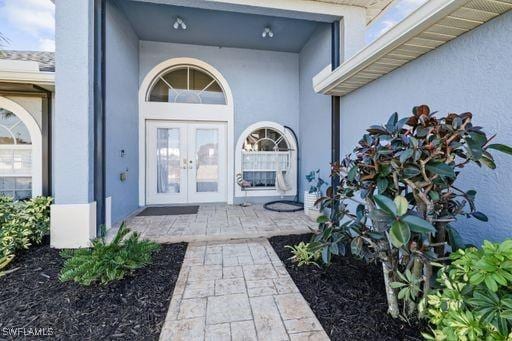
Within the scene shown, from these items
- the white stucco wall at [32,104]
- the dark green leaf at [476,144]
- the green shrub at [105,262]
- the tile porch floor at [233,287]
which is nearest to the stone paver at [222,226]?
the tile porch floor at [233,287]

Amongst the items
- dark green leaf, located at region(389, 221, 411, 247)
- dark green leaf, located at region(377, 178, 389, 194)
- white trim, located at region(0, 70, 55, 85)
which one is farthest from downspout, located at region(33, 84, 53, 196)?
dark green leaf, located at region(389, 221, 411, 247)

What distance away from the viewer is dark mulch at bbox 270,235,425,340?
1707 mm

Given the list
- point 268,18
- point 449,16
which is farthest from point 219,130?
point 449,16

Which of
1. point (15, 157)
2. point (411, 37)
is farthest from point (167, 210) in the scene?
point (411, 37)

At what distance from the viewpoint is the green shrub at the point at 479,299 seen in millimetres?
1161

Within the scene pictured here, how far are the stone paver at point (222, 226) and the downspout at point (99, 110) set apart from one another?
0.53 metres

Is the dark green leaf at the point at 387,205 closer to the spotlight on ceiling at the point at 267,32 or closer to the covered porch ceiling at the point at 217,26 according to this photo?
the covered porch ceiling at the point at 217,26

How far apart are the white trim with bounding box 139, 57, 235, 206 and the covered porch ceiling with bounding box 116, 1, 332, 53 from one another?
56cm

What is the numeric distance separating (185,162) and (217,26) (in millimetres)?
3006

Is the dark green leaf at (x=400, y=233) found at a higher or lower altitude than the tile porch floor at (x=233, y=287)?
higher

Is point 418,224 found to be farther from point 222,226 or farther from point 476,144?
point 222,226

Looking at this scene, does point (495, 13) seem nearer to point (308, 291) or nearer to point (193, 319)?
point (308, 291)

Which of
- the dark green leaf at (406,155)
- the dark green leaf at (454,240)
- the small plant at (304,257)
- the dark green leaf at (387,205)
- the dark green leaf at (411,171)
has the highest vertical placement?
the dark green leaf at (406,155)

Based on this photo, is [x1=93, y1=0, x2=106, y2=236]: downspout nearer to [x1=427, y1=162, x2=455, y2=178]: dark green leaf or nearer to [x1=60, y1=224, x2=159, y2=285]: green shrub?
[x1=60, y1=224, x2=159, y2=285]: green shrub
